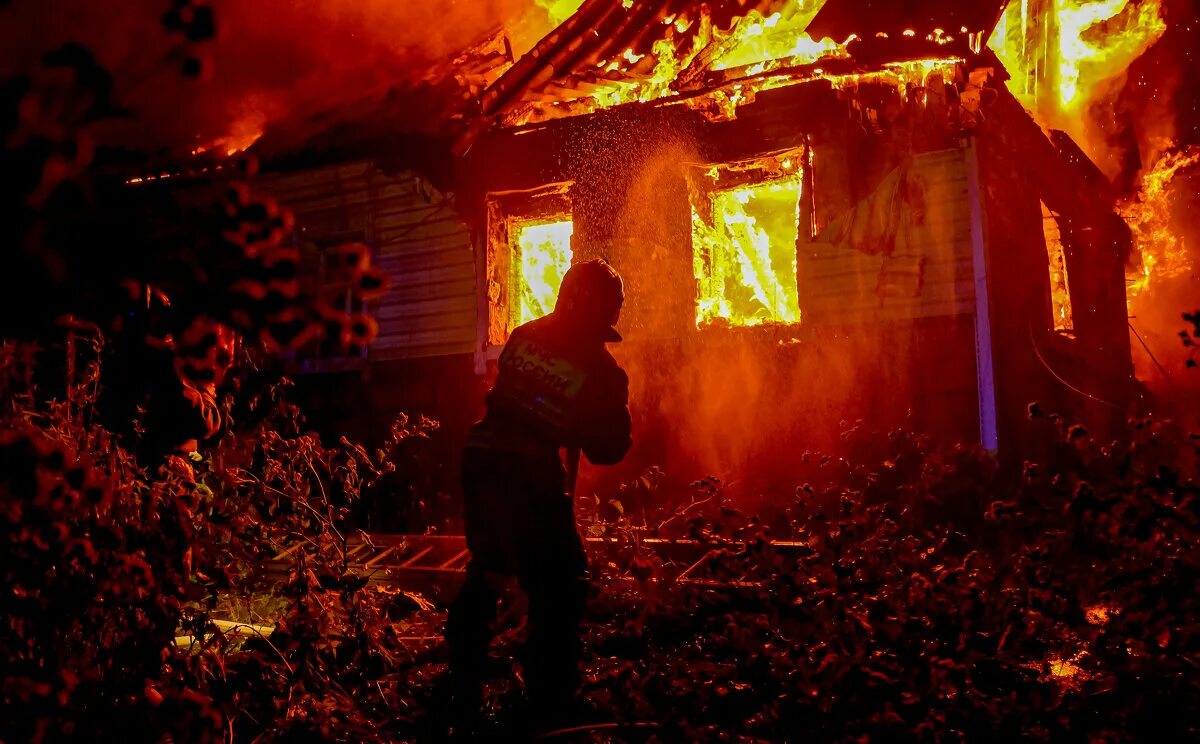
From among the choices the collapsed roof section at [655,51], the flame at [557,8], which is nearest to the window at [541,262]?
the collapsed roof section at [655,51]

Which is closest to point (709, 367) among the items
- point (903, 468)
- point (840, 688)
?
point (903, 468)

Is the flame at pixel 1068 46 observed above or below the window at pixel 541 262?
above

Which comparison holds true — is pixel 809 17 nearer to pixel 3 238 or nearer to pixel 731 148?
pixel 731 148

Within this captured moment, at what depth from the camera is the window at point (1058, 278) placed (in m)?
11.6

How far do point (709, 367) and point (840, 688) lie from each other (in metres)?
5.39

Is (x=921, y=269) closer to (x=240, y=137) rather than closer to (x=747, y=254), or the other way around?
(x=747, y=254)

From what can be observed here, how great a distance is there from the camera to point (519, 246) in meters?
10.4

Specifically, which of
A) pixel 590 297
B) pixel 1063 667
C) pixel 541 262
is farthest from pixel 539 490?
pixel 541 262

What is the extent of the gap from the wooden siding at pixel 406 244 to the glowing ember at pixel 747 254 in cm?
359

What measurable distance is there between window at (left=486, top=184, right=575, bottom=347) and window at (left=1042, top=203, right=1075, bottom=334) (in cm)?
842

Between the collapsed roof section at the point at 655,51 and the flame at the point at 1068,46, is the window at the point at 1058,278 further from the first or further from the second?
the collapsed roof section at the point at 655,51

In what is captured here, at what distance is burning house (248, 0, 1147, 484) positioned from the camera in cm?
781

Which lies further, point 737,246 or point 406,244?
point 737,246

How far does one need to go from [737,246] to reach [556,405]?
822 cm
